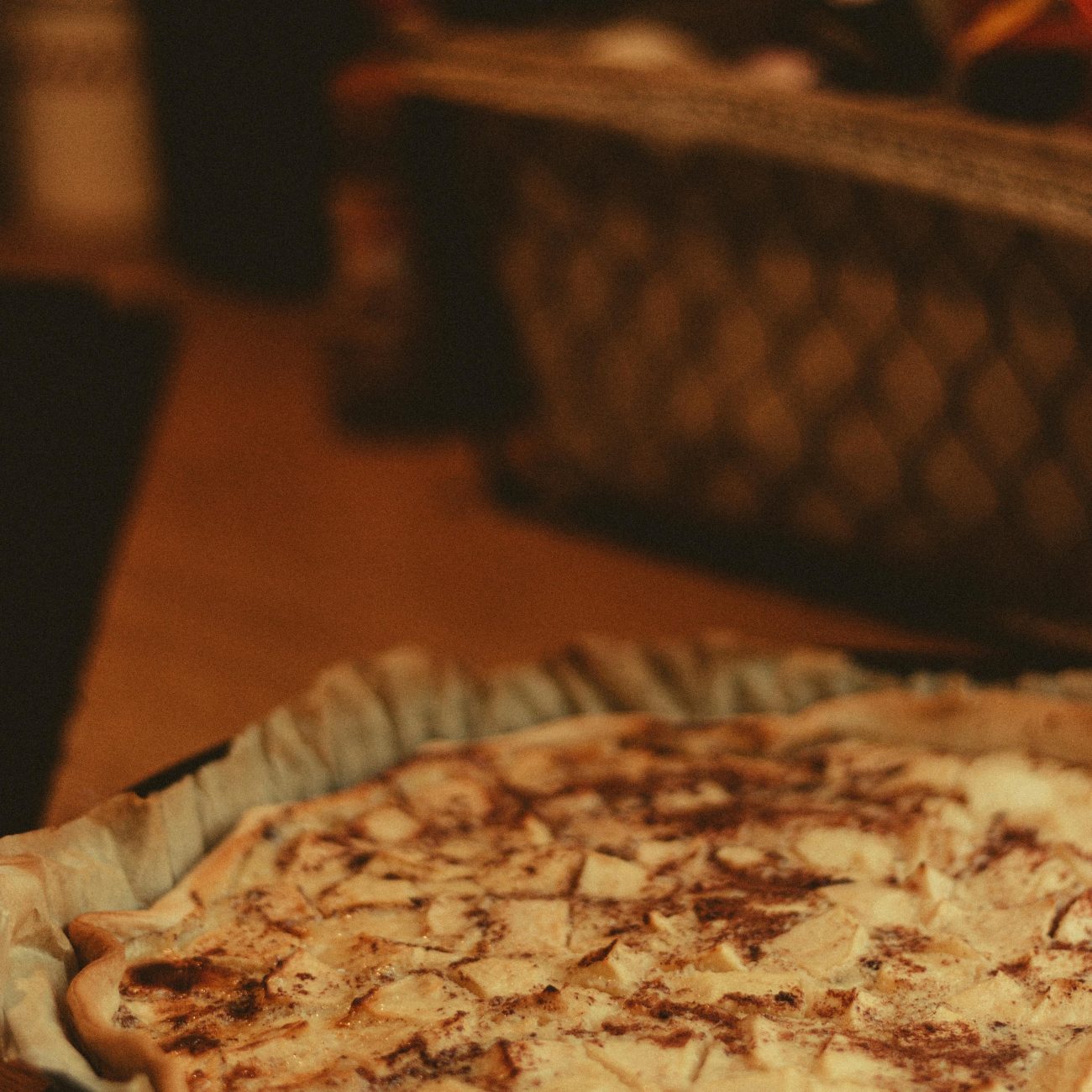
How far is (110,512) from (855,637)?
1.22 m

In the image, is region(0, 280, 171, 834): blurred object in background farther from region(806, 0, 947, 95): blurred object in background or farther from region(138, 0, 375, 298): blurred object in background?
region(806, 0, 947, 95): blurred object in background

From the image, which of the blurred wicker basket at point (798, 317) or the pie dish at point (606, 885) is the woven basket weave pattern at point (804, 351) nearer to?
the blurred wicker basket at point (798, 317)

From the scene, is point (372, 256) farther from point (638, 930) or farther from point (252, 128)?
point (638, 930)

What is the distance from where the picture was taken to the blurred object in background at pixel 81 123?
3748 mm

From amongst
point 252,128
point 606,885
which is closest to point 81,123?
point 252,128

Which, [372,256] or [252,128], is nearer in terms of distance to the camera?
[372,256]

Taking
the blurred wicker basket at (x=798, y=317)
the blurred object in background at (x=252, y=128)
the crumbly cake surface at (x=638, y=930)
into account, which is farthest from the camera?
the blurred object in background at (x=252, y=128)

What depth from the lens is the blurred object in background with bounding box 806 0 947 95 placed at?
5.61 ft

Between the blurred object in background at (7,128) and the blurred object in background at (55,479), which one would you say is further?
the blurred object in background at (7,128)

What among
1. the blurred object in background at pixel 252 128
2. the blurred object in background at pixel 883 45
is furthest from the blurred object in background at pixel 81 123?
the blurred object in background at pixel 883 45

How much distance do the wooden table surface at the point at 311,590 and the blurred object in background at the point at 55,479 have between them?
4cm

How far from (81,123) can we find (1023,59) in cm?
300

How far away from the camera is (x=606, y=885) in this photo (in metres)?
1.03

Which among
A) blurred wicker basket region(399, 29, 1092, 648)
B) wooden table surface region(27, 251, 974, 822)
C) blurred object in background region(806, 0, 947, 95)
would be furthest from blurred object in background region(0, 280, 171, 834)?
blurred object in background region(806, 0, 947, 95)
